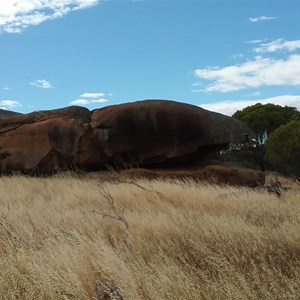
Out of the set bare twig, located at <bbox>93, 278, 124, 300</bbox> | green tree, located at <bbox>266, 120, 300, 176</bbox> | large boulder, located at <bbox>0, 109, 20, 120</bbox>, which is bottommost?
bare twig, located at <bbox>93, 278, 124, 300</bbox>

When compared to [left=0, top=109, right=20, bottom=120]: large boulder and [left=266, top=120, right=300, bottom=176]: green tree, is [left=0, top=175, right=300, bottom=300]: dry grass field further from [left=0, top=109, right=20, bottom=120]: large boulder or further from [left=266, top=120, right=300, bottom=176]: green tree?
[left=266, top=120, right=300, bottom=176]: green tree

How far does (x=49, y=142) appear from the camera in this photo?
18.1 meters

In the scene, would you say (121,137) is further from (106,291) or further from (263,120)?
(263,120)

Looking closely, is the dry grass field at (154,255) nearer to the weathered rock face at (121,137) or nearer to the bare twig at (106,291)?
the bare twig at (106,291)

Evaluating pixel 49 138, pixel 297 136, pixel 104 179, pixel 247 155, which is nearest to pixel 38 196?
Result: pixel 104 179

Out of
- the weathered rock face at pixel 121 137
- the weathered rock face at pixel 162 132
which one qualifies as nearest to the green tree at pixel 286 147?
the weathered rock face at pixel 162 132

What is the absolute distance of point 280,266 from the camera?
493 cm

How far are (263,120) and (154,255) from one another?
2468 centimetres

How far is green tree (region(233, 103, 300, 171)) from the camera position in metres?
28.9

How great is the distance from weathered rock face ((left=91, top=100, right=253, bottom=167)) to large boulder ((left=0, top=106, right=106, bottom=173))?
0.87m

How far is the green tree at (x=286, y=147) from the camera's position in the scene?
77.0ft

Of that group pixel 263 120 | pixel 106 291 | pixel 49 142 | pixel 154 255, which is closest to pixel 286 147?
pixel 263 120

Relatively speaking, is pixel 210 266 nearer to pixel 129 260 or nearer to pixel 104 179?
pixel 129 260

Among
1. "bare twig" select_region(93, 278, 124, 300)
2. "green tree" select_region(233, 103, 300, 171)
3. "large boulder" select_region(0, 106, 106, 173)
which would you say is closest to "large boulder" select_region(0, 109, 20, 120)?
"large boulder" select_region(0, 106, 106, 173)
